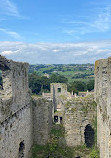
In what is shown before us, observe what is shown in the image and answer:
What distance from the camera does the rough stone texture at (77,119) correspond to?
45.6ft

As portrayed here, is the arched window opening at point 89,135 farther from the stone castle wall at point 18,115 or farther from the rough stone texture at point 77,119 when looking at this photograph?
the stone castle wall at point 18,115

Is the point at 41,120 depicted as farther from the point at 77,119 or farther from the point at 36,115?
the point at 77,119

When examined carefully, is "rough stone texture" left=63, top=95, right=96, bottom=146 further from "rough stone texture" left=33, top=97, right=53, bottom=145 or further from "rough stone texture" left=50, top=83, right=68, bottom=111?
"rough stone texture" left=50, top=83, right=68, bottom=111

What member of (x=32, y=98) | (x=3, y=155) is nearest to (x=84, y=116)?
(x=32, y=98)

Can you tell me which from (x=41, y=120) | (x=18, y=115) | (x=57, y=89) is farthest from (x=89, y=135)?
(x=57, y=89)

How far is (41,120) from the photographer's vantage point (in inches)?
579

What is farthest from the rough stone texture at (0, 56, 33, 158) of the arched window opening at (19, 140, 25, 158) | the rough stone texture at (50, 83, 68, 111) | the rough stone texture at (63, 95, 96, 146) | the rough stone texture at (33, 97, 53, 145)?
the rough stone texture at (50, 83, 68, 111)

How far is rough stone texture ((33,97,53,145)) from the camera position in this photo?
48.0 ft

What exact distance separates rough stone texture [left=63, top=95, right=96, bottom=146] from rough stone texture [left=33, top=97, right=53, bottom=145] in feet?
5.32

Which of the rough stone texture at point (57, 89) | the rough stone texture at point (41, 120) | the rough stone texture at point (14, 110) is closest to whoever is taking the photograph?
the rough stone texture at point (14, 110)

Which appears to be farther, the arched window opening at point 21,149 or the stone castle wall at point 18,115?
the arched window opening at point 21,149

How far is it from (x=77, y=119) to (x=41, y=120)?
2.96m

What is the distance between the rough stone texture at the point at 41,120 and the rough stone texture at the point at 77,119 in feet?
5.32

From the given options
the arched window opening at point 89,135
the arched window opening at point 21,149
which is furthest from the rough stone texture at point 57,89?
the arched window opening at point 21,149
